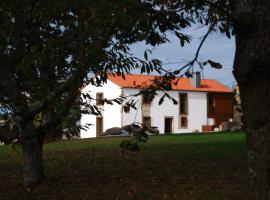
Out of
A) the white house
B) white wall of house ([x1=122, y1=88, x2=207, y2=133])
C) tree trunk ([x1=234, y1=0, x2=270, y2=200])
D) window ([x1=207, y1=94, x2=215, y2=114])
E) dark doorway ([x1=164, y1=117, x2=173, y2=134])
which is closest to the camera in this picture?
tree trunk ([x1=234, y1=0, x2=270, y2=200])

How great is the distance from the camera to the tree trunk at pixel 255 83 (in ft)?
20.0

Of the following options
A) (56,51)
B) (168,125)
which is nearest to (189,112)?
(168,125)

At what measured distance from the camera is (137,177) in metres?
14.8

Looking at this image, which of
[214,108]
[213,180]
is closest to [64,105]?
[213,180]

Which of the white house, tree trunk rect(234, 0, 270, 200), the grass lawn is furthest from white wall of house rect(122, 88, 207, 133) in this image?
tree trunk rect(234, 0, 270, 200)

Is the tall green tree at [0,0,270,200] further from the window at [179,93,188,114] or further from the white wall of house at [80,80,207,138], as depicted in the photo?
the window at [179,93,188,114]

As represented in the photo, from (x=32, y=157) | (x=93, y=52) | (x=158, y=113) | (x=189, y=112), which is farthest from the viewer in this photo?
(x=189, y=112)

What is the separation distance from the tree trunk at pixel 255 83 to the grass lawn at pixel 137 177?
5734 mm

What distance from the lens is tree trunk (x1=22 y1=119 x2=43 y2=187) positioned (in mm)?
13516

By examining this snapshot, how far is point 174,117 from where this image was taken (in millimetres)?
77750

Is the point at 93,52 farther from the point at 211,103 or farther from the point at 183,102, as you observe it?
the point at 211,103

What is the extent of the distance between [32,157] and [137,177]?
2.69m

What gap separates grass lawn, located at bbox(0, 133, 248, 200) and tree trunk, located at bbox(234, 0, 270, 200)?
5.73 metres

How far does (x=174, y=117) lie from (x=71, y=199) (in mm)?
65467
